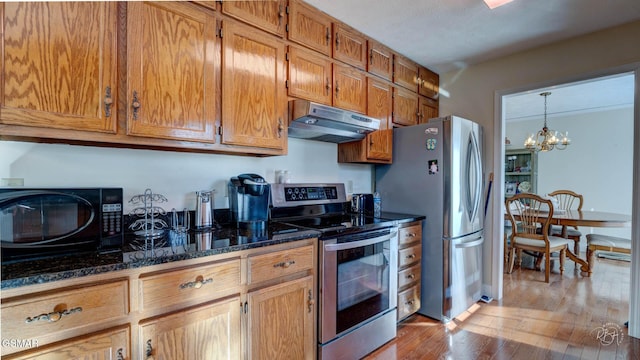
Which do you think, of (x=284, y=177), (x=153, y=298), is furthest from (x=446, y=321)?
(x=153, y=298)

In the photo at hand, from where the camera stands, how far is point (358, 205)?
106 inches

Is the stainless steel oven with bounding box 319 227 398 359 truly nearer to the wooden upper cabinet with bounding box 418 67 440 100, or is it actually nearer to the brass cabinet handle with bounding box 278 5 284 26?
the brass cabinet handle with bounding box 278 5 284 26

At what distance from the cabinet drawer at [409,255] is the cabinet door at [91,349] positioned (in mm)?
1869

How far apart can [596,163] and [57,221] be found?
22.4ft

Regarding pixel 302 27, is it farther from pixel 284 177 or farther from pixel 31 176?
pixel 31 176

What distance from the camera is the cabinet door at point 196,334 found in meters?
1.18

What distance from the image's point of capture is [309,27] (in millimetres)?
2072

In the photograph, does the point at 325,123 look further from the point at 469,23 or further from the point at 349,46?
the point at 469,23

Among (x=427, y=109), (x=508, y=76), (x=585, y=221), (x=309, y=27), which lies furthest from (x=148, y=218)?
(x=585, y=221)

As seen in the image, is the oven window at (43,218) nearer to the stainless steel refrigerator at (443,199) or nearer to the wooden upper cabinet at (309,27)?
the wooden upper cabinet at (309,27)

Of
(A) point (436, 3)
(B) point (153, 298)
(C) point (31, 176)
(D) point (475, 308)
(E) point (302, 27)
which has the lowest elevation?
(D) point (475, 308)

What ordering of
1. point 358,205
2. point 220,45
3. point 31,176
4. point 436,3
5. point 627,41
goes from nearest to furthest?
point 31,176 < point 220,45 < point 436,3 < point 627,41 < point 358,205

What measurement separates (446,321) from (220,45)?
106 inches

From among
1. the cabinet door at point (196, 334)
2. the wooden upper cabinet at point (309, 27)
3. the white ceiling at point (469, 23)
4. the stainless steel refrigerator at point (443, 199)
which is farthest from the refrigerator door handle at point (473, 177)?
the cabinet door at point (196, 334)
